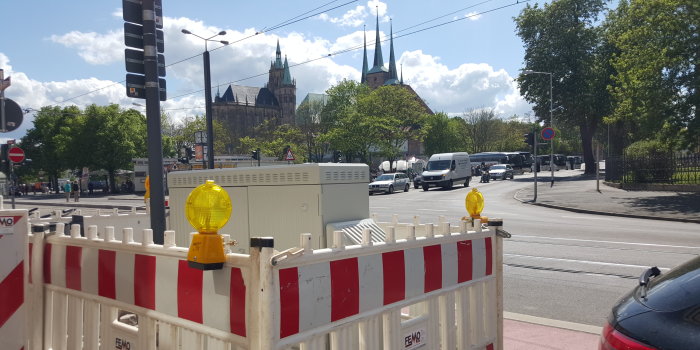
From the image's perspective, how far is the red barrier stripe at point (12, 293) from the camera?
10.1 feet

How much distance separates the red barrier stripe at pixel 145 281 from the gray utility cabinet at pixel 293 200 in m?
1.26

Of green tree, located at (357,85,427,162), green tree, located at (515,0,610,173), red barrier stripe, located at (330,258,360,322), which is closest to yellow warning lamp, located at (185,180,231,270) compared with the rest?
red barrier stripe, located at (330,258,360,322)

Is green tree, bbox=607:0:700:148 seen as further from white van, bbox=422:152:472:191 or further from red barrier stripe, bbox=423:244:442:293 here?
red barrier stripe, bbox=423:244:442:293

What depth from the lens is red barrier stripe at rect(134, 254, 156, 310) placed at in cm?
264

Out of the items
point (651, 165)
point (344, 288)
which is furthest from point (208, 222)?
point (651, 165)

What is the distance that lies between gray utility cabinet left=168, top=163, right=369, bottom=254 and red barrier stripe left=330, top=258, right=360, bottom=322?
3.97ft

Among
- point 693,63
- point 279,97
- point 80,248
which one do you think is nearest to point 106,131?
point 693,63

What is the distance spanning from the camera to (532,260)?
9070 mm

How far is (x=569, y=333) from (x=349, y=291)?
3.22 metres

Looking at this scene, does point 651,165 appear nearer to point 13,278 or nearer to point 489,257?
point 489,257

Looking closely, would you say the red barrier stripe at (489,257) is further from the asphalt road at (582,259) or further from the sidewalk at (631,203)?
the sidewalk at (631,203)

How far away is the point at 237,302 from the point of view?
2174 millimetres

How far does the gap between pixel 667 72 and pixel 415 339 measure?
23219 mm

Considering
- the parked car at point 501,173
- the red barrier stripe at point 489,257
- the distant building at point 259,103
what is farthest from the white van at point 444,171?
the distant building at point 259,103
